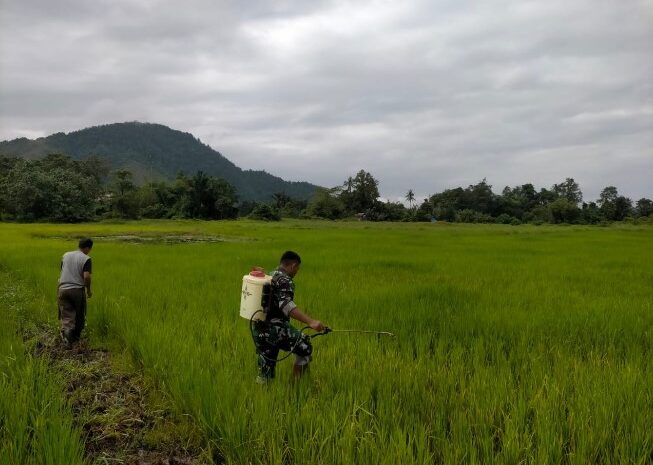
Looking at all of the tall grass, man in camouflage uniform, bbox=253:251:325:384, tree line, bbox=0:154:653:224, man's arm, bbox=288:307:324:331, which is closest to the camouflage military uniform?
man in camouflage uniform, bbox=253:251:325:384

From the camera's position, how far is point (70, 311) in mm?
5406

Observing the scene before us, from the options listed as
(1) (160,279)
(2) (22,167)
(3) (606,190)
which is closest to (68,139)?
(2) (22,167)

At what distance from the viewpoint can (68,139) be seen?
603 ft

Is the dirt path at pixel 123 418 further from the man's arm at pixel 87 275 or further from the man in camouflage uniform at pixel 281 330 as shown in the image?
the man's arm at pixel 87 275

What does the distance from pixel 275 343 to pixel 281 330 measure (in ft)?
0.38

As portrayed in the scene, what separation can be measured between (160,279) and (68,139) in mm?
206637

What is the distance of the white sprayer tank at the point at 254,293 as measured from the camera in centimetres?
330

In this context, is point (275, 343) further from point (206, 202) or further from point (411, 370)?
point (206, 202)

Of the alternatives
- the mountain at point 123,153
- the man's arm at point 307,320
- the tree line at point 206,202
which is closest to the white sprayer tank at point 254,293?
the man's arm at point 307,320

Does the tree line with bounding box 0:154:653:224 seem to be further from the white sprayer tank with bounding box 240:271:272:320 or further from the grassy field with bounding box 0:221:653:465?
the white sprayer tank with bounding box 240:271:272:320

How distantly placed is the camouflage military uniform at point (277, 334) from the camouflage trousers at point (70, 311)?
3.07 meters

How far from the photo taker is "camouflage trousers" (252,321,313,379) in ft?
11.2

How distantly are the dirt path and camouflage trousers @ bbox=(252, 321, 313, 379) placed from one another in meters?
0.69

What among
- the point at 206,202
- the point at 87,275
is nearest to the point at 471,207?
the point at 206,202
